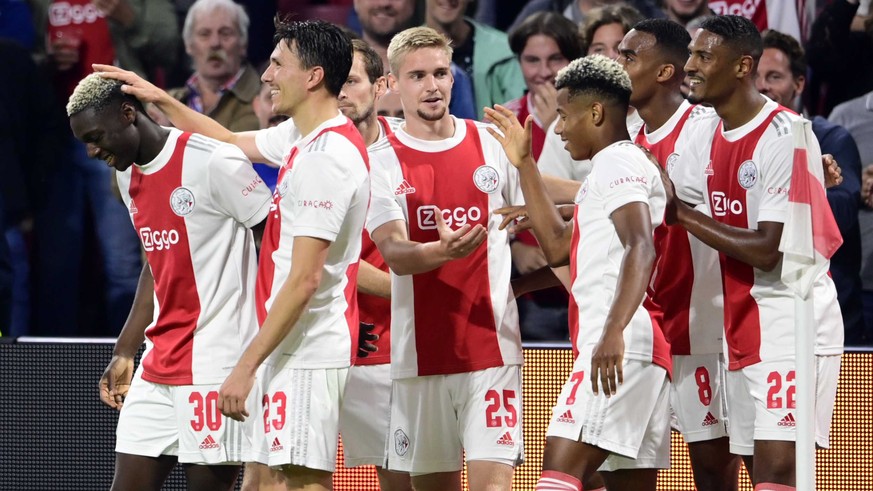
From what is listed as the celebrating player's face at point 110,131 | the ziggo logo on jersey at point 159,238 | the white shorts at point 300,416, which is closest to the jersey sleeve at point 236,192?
the ziggo logo on jersey at point 159,238

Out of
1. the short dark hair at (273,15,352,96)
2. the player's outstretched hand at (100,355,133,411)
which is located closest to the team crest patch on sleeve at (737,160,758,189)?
the short dark hair at (273,15,352,96)

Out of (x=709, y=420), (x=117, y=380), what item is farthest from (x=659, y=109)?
(x=117, y=380)

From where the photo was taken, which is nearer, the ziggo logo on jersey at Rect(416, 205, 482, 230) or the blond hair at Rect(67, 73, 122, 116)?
the blond hair at Rect(67, 73, 122, 116)

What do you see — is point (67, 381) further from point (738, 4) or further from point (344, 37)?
point (738, 4)

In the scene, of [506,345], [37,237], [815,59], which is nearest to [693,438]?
[506,345]

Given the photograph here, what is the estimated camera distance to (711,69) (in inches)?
190

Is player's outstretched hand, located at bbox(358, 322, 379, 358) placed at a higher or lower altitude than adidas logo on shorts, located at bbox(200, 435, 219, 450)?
higher

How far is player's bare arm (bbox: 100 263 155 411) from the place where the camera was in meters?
4.80

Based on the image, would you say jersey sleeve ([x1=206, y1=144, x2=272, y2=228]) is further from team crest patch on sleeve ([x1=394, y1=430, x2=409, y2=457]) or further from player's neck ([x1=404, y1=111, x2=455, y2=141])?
team crest patch on sleeve ([x1=394, y1=430, x2=409, y2=457])

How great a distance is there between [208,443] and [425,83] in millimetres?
1628

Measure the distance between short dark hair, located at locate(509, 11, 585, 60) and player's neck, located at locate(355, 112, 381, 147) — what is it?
2.00 m

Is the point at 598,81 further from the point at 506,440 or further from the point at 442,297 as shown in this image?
the point at 506,440

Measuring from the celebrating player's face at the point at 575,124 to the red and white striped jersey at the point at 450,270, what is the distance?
1.90ft

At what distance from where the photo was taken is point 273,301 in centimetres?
399
